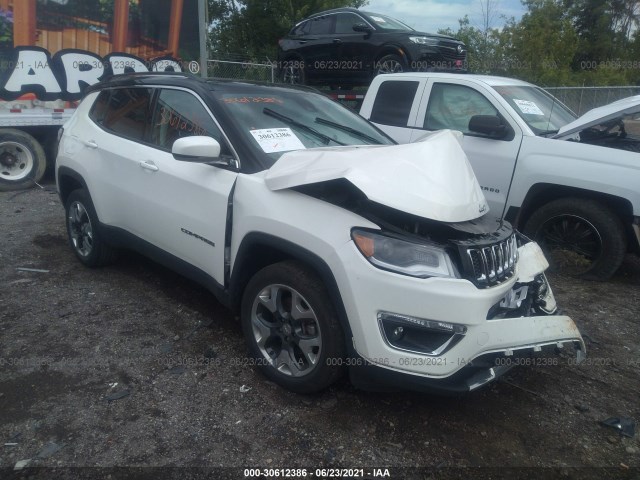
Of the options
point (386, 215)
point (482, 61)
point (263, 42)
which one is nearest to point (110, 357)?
point (386, 215)

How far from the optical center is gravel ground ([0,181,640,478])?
2744mm

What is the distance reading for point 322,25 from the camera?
1218 cm

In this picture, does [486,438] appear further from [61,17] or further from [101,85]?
[61,17]

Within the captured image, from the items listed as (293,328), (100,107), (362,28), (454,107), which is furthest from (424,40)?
(293,328)

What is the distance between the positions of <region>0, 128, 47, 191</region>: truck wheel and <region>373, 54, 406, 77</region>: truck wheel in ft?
20.4

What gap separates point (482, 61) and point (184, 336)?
22.5 m

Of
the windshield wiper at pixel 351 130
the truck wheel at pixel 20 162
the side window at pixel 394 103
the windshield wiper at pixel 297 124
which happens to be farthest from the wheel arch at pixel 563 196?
the truck wheel at pixel 20 162

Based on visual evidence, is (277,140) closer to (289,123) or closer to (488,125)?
(289,123)

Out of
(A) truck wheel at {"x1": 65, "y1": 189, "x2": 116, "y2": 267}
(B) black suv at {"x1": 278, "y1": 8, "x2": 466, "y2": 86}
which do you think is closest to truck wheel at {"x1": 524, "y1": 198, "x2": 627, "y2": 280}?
(A) truck wheel at {"x1": 65, "y1": 189, "x2": 116, "y2": 267}

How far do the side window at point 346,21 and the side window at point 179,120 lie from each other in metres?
8.17

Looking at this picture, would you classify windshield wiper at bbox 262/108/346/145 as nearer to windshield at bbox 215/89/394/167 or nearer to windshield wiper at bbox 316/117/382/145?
windshield at bbox 215/89/394/167

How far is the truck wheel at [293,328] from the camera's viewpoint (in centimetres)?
290

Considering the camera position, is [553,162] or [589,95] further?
[589,95]

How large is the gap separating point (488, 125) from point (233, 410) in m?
3.70
